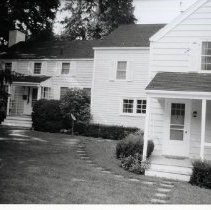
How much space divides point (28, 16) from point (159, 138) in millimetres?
25138

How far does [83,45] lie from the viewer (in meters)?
30.0

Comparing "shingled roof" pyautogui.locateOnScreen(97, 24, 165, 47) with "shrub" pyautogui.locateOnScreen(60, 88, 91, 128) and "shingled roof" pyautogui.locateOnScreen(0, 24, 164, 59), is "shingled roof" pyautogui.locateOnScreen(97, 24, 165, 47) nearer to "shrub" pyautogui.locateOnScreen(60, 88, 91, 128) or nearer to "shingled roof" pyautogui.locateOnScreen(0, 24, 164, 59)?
"shingled roof" pyautogui.locateOnScreen(0, 24, 164, 59)

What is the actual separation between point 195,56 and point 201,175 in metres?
5.32

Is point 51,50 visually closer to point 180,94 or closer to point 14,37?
point 14,37

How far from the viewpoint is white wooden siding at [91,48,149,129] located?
2322 centimetres

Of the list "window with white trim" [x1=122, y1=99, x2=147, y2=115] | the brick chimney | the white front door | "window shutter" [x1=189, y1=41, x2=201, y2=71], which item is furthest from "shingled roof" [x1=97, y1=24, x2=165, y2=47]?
the brick chimney

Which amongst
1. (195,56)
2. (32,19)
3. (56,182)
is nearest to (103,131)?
(195,56)

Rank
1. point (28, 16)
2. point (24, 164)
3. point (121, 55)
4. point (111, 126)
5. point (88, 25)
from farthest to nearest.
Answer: point (88, 25), point (28, 16), point (121, 55), point (111, 126), point (24, 164)

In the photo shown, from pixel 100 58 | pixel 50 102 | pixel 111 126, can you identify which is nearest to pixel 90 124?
pixel 111 126

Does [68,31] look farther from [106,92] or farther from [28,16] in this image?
[106,92]

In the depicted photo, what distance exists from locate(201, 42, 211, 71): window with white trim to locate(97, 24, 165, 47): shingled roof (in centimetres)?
833

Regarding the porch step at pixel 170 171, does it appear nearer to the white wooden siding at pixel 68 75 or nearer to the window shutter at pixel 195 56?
the window shutter at pixel 195 56

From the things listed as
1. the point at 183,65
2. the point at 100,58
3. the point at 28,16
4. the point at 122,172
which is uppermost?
the point at 28,16

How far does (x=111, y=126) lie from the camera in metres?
22.1
